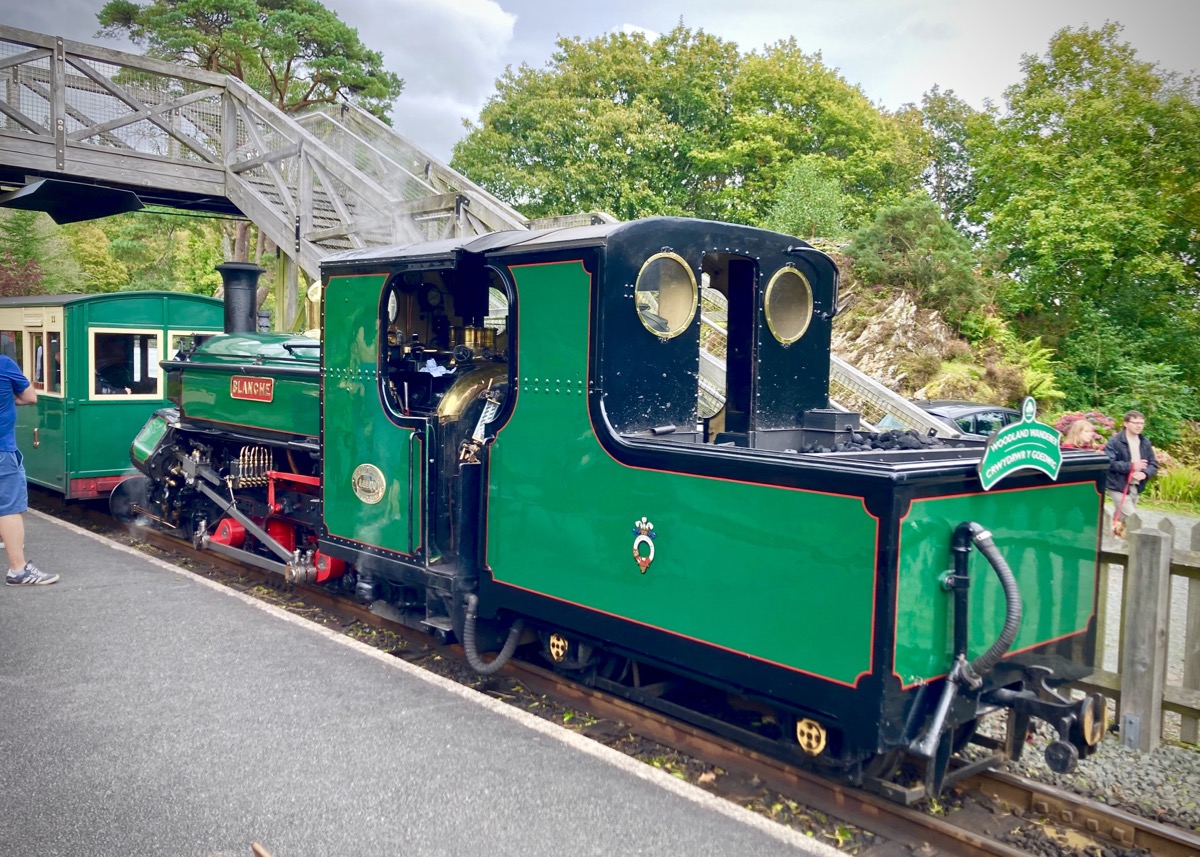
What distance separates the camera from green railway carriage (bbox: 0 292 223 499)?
9.66 metres

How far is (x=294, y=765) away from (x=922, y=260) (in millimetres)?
15416

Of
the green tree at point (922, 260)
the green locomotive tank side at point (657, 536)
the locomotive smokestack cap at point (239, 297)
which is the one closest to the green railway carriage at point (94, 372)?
the locomotive smokestack cap at point (239, 297)

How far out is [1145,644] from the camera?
14.7 feet

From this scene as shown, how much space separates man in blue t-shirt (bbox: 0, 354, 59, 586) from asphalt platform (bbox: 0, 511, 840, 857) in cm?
118

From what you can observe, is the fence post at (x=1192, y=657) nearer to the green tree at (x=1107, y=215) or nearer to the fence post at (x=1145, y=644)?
the fence post at (x=1145, y=644)

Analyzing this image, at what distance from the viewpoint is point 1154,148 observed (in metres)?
16.9

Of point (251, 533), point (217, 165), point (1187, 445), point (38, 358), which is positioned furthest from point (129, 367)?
point (1187, 445)

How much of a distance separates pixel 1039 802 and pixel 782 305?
258cm

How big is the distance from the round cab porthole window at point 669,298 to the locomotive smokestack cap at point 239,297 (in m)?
5.30

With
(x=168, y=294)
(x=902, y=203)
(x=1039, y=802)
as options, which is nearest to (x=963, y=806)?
(x=1039, y=802)

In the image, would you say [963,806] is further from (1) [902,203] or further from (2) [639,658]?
(1) [902,203]

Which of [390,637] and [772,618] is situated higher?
[772,618]

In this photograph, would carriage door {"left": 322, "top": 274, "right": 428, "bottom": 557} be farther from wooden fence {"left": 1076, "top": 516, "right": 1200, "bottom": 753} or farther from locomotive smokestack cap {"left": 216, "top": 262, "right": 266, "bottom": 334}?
wooden fence {"left": 1076, "top": 516, "right": 1200, "bottom": 753}

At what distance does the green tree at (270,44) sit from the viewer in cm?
2117
